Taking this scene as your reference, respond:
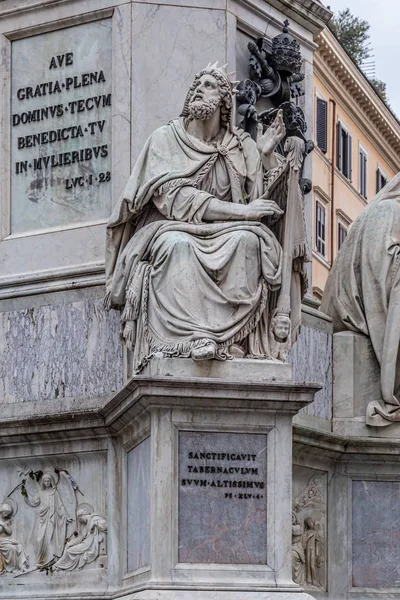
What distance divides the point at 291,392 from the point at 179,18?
412cm

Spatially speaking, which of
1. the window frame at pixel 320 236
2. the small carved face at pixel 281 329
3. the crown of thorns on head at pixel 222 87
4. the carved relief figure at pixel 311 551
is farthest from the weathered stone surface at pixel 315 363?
the window frame at pixel 320 236

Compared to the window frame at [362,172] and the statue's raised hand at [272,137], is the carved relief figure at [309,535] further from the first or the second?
the window frame at [362,172]

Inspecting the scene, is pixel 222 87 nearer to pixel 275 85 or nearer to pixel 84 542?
pixel 275 85

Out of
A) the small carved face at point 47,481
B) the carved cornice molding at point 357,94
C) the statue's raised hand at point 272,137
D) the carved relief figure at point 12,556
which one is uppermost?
the carved cornice molding at point 357,94

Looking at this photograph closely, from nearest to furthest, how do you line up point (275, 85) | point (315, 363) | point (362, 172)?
point (315, 363) → point (275, 85) → point (362, 172)

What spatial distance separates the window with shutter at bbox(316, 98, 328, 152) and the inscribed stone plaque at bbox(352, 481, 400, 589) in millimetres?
21592

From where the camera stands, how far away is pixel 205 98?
21438 millimetres

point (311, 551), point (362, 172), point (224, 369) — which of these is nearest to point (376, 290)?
point (311, 551)

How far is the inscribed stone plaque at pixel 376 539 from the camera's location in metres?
22.9

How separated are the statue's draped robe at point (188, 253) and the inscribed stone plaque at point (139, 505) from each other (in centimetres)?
82

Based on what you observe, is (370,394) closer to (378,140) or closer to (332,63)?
(332,63)

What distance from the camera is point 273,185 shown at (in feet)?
70.6

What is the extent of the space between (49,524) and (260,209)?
11.3 feet

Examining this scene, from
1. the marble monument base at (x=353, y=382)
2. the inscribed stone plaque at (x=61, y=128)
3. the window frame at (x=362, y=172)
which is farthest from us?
the window frame at (x=362, y=172)
